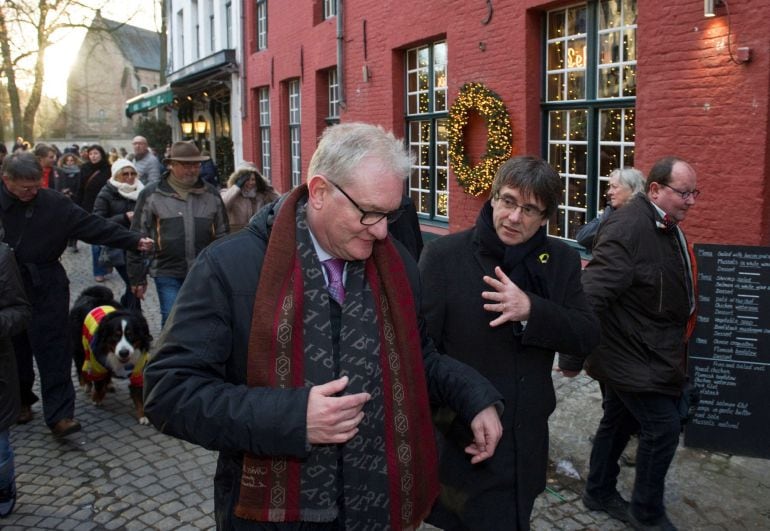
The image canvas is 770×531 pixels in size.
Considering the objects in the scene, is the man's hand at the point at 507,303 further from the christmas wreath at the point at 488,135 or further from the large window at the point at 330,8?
the large window at the point at 330,8

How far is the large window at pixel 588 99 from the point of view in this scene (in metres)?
7.36

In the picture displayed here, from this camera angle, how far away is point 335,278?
220cm

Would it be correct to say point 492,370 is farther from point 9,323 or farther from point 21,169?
point 21,169

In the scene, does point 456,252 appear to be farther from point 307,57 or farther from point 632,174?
point 307,57

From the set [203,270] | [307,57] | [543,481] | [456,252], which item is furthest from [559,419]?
[307,57]

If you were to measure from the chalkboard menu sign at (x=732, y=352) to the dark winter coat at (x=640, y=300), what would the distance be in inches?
47.6

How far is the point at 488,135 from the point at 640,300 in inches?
215

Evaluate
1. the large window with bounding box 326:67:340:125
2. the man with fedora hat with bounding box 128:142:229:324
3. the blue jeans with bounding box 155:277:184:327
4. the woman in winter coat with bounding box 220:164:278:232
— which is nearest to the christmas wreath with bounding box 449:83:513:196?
the woman in winter coat with bounding box 220:164:278:232

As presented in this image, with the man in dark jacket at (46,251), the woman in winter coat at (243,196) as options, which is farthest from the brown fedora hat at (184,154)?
the woman in winter coat at (243,196)

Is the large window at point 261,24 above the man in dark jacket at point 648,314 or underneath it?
above

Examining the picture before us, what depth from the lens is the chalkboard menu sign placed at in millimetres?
4773

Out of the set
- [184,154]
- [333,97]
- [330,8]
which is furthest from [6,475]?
[330,8]

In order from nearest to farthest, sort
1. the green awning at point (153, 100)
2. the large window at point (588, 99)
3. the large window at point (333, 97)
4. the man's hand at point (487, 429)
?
the man's hand at point (487, 429), the large window at point (588, 99), the large window at point (333, 97), the green awning at point (153, 100)

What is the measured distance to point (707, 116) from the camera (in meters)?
6.19
